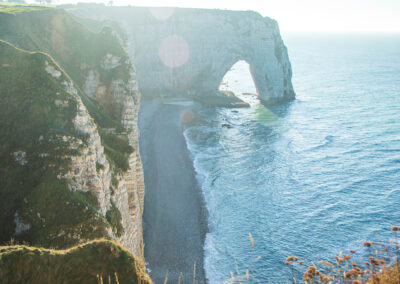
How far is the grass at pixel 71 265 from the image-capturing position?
21.3 ft

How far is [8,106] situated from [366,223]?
106ft

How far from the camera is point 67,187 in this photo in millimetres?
12023

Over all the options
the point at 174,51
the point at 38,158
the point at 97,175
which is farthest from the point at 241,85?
the point at 38,158

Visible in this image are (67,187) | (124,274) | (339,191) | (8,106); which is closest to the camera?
(124,274)

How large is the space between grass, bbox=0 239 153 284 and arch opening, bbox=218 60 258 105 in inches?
3026

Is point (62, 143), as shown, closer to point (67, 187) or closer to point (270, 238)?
point (67, 187)

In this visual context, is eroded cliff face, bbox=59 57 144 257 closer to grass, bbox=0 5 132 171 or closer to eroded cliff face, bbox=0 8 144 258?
eroded cliff face, bbox=0 8 144 258

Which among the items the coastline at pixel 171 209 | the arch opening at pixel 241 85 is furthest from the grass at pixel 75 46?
the arch opening at pixel 241 85

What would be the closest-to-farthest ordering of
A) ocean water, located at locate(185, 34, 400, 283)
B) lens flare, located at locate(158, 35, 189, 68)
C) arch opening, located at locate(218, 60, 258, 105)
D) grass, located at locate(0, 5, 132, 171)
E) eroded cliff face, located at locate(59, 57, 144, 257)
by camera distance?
eroded cliff face, located at locate(59, 57, 144, 257) → grass, located at locate(0, 5, 132, 171) → ocean water, located at locate(185, 34, 400, 283) → lens flare, located at locate(158, 35, 189, 68) → arch opening, located at locate(218, 60, 258, 105)

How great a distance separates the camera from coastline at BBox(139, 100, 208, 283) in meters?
26.2

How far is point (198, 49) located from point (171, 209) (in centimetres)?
5821

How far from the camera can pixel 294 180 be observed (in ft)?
131

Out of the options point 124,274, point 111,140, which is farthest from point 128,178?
point 124,274

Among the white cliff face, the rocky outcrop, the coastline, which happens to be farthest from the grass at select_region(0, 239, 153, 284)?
the rocky outcrop
